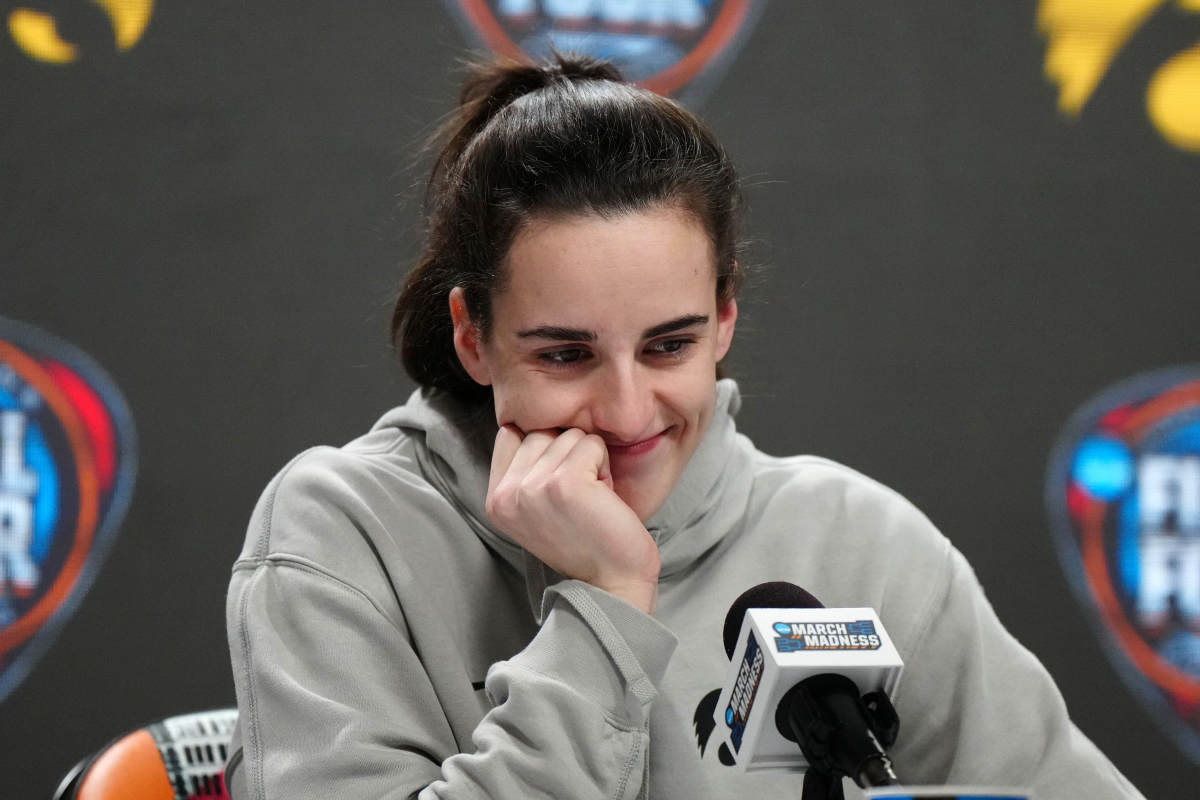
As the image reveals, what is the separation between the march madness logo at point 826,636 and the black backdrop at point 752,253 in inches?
56.3

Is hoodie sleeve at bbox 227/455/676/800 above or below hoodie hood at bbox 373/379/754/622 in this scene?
below

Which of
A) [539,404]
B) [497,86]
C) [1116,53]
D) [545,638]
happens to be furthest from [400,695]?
[1116,53]

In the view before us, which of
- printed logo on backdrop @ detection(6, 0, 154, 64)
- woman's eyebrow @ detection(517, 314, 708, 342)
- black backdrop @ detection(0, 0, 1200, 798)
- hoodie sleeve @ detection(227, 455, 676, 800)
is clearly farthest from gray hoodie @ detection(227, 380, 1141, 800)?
printed logo on backdrop @ detection(6, 0, 154, 64)

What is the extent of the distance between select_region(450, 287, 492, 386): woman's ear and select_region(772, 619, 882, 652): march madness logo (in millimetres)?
545

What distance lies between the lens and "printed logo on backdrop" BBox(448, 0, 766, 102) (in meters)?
2.13

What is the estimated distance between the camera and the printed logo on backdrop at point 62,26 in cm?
204

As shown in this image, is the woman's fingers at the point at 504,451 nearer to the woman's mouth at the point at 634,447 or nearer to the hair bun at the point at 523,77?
the woman's mouth at the point at 634,447

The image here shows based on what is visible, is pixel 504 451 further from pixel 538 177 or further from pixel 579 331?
pixel 538 177

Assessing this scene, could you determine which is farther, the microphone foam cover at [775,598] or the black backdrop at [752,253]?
the black backdrop at [752,253]

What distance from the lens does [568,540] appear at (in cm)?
109

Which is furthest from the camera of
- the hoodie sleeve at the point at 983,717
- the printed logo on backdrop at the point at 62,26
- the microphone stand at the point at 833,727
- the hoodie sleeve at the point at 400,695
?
the printed logo on backdrop at the point at 62,26

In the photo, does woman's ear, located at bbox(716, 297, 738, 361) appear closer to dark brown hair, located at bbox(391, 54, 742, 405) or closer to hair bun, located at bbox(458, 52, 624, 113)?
dark brown hair, located at bbox(391, 54, 742, 405)

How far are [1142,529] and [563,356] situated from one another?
1493 millimetres

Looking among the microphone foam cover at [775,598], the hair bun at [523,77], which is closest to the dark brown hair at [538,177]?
the hair bun at [523,77]
